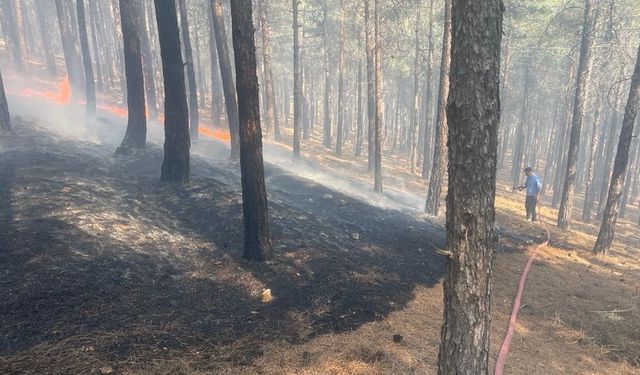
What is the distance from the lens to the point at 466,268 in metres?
3.83

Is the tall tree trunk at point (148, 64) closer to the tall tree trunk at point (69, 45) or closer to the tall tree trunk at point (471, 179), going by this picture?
the tall tree trunk at point (69, 45)

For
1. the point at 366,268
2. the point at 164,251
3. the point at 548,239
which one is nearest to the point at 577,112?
the point at 548,239

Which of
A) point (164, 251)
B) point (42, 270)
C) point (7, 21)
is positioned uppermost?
point (7, 21)

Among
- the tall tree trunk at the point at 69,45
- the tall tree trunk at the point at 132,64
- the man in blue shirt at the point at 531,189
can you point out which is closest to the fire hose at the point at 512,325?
the man in blue shirt at the point at 531,189

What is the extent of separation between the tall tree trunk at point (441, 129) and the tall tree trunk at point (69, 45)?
28.1 meters

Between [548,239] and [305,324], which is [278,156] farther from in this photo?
[305,324]

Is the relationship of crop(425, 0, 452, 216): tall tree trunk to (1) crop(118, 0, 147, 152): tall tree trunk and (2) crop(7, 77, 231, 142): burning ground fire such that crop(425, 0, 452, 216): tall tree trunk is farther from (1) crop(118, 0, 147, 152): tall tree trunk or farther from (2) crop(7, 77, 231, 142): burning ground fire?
(2) crop(7, 77, 231, 142): burning ground fire

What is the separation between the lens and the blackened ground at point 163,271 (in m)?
4.84

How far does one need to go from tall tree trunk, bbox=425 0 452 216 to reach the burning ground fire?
48.1 feet

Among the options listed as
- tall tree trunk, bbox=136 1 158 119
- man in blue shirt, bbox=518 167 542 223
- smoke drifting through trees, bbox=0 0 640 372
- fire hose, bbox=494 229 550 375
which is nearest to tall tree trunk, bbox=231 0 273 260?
smoke drifting through trees, bbox=0 0 640 372

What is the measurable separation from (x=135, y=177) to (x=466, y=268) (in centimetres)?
1149

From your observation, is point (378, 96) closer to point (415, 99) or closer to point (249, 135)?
point (249, 135)

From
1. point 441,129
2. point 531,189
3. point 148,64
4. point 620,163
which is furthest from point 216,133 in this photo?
point 620,163

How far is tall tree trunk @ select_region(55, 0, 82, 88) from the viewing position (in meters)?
27.9
